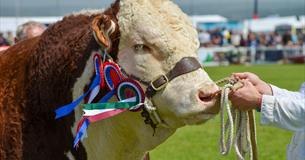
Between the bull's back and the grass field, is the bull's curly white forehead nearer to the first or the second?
the bull's back

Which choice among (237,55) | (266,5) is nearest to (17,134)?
(237,55)

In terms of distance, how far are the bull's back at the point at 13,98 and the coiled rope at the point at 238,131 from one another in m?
1.18

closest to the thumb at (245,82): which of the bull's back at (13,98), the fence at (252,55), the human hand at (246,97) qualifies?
the human hand at (246,97)

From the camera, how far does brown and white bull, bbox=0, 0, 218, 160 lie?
349 centimetres

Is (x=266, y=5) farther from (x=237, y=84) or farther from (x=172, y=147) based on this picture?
(x=237, y=84)

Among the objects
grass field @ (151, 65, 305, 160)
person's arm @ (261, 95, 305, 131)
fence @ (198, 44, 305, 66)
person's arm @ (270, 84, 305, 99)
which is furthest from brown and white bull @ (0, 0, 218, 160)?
fence @ (198, 44, 305, 66)

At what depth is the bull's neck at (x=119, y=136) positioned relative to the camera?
144 inches

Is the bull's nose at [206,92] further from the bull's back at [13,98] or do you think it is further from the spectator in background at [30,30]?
the spectator in background at [30,30]

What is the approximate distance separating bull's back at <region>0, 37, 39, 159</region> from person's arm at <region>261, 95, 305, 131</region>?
1425 mm

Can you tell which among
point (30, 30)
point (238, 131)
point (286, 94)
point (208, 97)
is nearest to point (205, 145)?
point (30, 30)

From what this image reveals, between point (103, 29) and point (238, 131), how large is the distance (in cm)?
97

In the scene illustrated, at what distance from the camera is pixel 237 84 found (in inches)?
140

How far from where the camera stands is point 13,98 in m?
3.85

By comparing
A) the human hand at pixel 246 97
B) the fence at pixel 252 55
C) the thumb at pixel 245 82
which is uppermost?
the thumb at pixel 245 82
